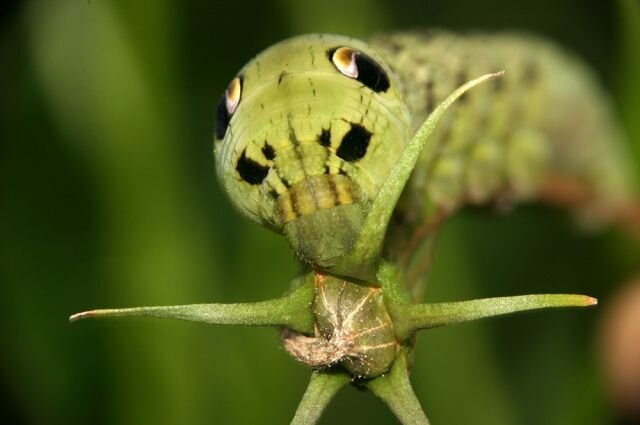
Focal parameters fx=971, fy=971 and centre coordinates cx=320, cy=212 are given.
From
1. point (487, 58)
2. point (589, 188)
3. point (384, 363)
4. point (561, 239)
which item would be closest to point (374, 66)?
point (384, 363)

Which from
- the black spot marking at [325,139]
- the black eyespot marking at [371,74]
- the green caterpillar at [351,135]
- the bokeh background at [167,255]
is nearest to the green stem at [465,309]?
the green caterpillar at [351,135]

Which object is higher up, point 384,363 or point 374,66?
point 374,66

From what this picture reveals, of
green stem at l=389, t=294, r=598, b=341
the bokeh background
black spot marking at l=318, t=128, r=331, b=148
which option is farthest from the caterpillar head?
the bokeh background

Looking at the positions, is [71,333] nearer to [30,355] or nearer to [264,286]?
[30,355]

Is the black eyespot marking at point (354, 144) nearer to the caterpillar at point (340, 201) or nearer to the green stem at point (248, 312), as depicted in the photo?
the caterpillar at point (340, 201)

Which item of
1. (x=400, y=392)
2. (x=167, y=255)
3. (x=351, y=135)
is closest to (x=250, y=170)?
(x=351, y=135)
